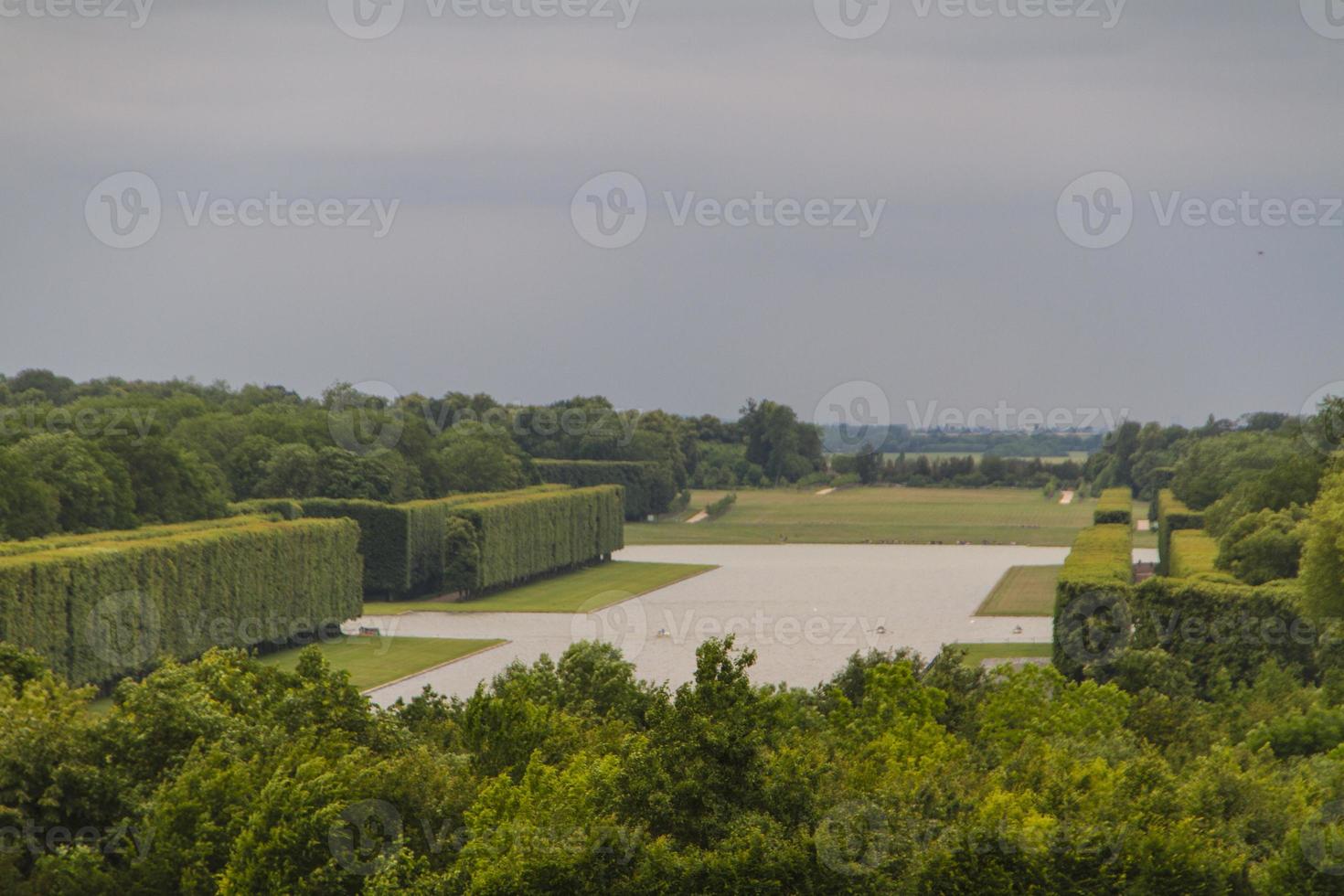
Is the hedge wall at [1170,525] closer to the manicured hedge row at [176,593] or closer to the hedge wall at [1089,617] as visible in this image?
the hedge wall at [1089,617]

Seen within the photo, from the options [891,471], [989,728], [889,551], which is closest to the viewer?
[989,728]

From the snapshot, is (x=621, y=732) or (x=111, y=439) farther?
(x=111, y=439)

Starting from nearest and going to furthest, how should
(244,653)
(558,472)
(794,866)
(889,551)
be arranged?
(794,866) < (244,653) < (889,551) < (558,472)

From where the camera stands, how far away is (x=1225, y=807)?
53.2ft

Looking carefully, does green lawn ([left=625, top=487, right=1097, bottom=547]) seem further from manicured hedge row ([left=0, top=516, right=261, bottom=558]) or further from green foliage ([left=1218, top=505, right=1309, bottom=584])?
green foliage ([left=1218, top=505, right=1309, bottom=584])

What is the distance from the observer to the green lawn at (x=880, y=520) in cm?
8194

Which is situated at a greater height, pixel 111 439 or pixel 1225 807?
pixel 111 439

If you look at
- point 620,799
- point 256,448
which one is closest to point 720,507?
point 256,448

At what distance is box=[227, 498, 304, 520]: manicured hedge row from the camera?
51938mm

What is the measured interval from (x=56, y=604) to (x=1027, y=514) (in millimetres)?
71857

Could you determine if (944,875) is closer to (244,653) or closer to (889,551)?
(244,653)

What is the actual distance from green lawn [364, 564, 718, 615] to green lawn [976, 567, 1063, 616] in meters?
12.6

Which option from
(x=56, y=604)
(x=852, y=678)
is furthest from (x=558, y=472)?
(x=852, y=678)

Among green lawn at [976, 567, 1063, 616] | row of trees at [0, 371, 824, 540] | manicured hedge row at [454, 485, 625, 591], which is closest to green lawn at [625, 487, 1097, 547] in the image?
row of trees at [0, 371, 824, 540]
